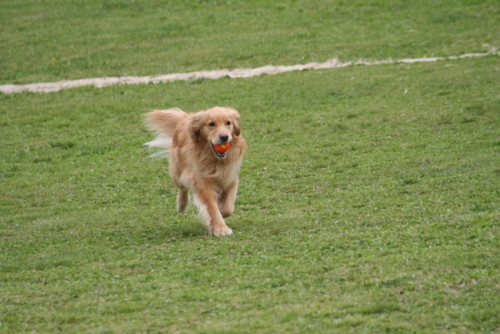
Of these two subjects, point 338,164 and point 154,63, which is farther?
point 154,63

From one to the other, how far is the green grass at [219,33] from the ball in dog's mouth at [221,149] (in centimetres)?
1196

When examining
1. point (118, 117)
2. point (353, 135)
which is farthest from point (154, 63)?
point (353, 135)

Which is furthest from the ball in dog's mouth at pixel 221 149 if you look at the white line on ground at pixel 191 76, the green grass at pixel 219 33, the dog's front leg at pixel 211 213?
the green grass at pixel 219 33

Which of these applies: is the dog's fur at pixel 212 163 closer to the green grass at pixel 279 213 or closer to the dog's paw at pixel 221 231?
the dog's paw at pixel 221 231

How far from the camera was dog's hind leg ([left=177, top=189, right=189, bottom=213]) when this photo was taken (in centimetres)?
Answer: 1016

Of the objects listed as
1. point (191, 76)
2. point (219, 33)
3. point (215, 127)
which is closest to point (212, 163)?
point (215, 127)

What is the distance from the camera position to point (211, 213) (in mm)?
8805

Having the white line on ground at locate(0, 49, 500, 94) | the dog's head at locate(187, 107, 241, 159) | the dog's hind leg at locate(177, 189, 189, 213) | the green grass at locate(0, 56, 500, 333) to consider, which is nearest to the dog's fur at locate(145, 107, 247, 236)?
the dog's head at locate(187, 107, 241, 159)

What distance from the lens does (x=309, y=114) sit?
619 inches

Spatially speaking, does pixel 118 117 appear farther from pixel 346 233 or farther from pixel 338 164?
pixel 346 233

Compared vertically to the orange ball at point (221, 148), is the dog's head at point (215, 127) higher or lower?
higher

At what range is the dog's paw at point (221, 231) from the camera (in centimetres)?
863

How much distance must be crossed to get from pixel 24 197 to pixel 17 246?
3089 millimetres

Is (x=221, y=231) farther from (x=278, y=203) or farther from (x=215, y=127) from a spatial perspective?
(x=278, y=203)
